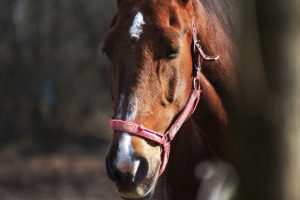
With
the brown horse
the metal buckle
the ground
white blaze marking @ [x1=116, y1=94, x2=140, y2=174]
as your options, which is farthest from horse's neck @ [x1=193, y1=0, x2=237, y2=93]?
the ground

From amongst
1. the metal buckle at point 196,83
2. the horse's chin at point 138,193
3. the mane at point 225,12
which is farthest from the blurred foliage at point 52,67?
the horse's chin at point 138,193

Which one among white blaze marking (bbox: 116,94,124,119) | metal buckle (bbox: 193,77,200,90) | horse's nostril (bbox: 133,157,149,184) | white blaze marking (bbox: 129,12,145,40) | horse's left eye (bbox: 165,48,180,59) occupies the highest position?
white blaze marking (bbox: 129,12,145,40)

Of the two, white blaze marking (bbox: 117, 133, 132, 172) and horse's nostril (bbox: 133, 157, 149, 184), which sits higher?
white blaze marking (bbox: 117, 133, 132, 172)

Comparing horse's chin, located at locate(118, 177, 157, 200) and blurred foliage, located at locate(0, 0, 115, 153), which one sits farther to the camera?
blurred foliage, located at locate(0, 0, 115, 153)

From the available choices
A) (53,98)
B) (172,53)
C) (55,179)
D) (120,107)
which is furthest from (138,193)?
(53,98)

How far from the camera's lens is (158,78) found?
3066 mm

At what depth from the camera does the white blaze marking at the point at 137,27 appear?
303cm

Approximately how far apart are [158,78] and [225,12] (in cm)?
93

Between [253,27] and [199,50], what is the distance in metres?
1.82

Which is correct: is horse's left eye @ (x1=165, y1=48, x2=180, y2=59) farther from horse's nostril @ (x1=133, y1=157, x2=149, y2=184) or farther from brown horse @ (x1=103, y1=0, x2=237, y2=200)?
horse's nostril @ (x1=133, y1=157, x2=149, y2=184)

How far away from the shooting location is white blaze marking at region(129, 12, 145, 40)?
119 inches

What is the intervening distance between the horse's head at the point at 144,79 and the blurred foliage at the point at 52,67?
865cm

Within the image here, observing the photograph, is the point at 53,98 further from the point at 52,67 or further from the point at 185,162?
the point at 185,162

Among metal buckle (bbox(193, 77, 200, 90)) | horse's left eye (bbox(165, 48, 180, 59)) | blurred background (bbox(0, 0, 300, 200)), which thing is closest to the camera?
horse's left eye (bbox(165, 48, 180, 59))
